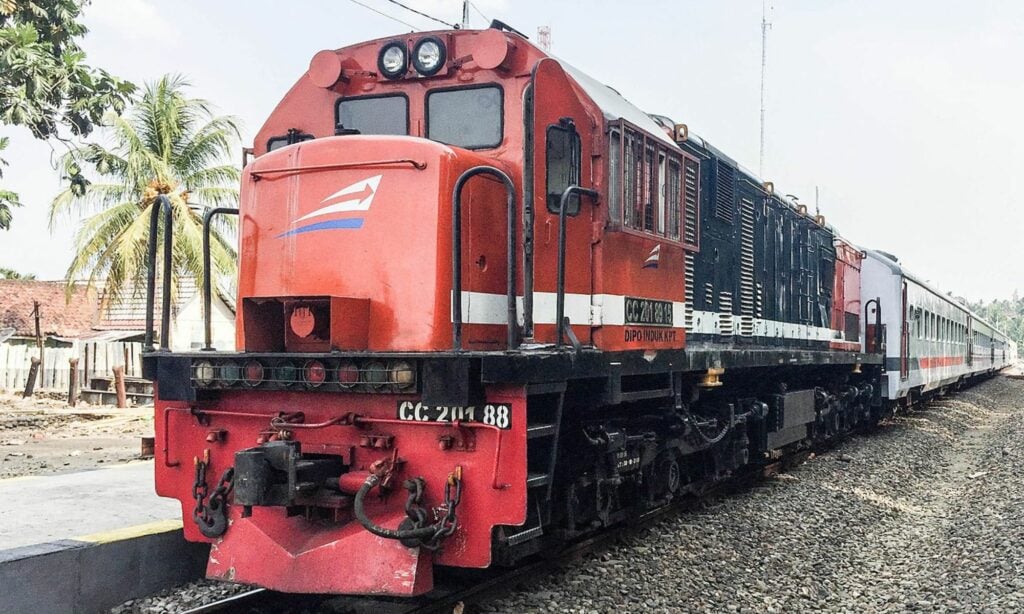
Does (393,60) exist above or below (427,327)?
above

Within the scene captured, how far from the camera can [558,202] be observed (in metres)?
5.73

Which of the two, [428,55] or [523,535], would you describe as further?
[428,55]

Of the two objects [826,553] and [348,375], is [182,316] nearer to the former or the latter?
[826,553]

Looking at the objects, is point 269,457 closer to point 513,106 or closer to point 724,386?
point 513,106

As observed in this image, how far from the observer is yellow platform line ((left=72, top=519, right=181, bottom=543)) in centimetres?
567

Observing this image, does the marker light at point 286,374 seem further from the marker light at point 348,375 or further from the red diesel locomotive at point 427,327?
the marker light at point 348,375

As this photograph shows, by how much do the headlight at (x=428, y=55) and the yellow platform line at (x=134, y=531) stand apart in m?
3.37

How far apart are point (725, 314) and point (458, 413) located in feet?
15.4

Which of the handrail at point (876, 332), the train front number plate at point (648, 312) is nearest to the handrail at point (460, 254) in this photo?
the train front number plate at point (648, 312)

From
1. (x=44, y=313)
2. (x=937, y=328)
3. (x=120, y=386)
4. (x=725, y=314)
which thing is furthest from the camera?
(x=44, y=313)

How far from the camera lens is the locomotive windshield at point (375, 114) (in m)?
5.89

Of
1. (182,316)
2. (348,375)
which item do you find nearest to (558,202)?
(348,375)

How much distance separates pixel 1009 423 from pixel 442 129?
1783cm

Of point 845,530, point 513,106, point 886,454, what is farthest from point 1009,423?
point 513,106
